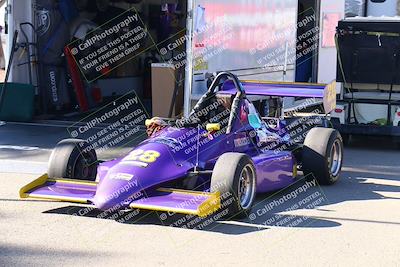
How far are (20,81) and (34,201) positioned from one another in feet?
24.7

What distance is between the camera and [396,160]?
11672 mm

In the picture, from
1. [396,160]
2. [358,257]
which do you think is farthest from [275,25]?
[358,257]

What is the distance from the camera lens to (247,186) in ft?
24.6

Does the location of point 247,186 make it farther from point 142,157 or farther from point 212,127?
point 142,157

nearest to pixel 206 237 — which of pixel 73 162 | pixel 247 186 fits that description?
pixel 247 186

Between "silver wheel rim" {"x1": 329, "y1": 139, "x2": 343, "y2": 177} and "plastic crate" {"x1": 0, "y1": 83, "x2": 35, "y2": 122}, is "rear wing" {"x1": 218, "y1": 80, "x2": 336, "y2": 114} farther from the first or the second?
"plastic crate" {"x1": 0, "y1": 83, "x2": 35, "y2": 122}

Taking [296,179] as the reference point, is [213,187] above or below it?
above

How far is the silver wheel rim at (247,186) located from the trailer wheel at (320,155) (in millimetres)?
1728

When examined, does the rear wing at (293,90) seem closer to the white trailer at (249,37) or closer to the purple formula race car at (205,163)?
the purple formula race car at (205,163)

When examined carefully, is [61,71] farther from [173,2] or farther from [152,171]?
[152,171]

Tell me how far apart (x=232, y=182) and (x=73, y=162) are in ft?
6.27

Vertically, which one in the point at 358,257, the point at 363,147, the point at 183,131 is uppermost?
the point at 183,131

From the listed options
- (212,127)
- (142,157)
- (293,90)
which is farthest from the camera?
(293,90)

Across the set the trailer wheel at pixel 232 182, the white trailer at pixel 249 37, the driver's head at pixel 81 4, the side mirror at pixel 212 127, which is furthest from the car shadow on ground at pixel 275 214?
the driver's head at pixel 81 4
